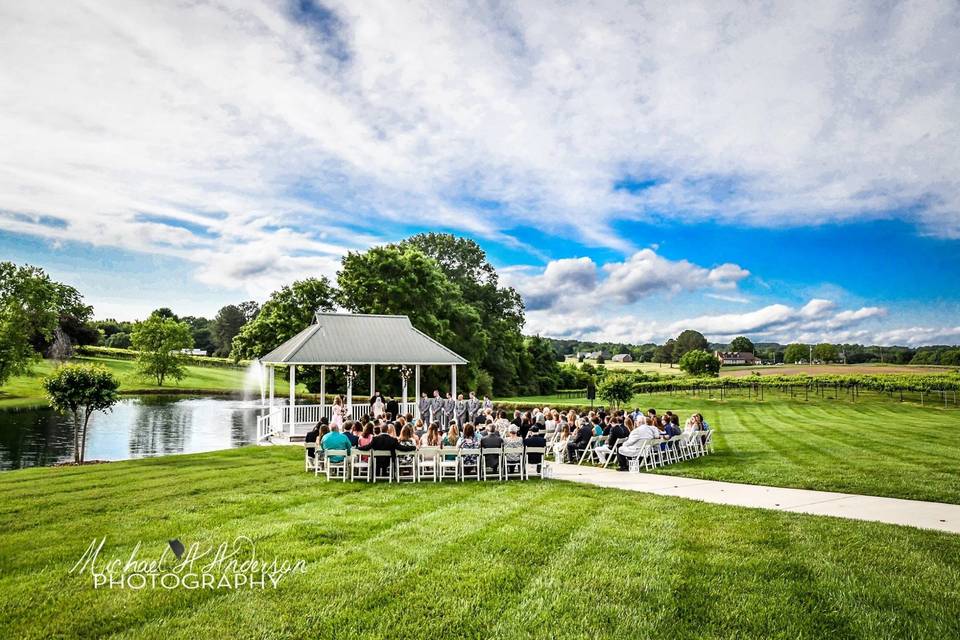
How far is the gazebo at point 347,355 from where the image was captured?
19.7m

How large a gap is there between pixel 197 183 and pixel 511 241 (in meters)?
21.6

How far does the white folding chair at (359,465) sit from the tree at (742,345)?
3988 inches

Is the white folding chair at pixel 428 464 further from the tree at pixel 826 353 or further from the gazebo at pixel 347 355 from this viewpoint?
the tree at pixel 826 353

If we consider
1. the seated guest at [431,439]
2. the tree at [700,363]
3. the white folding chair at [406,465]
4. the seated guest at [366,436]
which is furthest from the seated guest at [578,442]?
the tree at [700,363]

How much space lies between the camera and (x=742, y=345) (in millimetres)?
101688

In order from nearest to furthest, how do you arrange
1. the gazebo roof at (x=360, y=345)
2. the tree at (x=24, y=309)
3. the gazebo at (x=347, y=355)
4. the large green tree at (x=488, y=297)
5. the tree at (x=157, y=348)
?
the gazebo at (x=347, y=355) → the gazebo roof at (x=360, y=345) → the tree at (x=24, y=309) → the large green tree at (x=488, y=297) → the tree at (x=157, y=348)

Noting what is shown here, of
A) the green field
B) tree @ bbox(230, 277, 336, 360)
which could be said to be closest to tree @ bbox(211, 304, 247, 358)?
the green field

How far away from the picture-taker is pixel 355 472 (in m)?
11.3

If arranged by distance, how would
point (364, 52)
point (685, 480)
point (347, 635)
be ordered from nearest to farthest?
point (347, 635) → point (685, 480) → point (364, 52)

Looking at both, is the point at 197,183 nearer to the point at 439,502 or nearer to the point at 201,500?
the point at 201,500

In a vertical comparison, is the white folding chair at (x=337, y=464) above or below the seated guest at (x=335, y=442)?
below

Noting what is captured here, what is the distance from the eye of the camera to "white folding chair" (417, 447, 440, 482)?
10.9 metres

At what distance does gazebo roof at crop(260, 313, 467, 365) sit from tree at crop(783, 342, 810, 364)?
6560 centimetres

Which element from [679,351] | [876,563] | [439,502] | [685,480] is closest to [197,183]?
[439,502]
